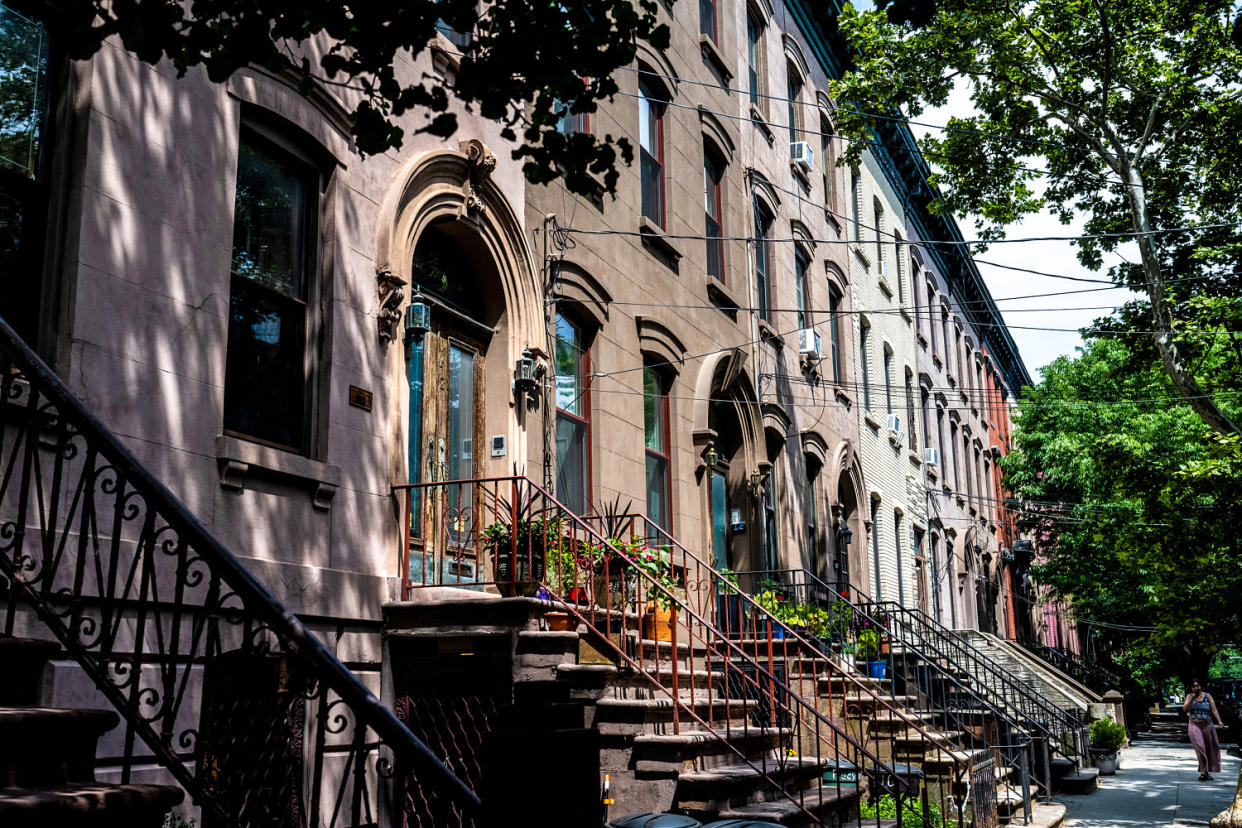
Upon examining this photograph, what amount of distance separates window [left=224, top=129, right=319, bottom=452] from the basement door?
55.8 inches

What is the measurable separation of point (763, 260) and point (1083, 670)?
65.2 feet

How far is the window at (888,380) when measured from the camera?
83.5 ft

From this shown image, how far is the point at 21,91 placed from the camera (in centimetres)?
634

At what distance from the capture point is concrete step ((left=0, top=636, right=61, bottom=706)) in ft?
16.2

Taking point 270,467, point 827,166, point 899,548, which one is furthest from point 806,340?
point 270,467

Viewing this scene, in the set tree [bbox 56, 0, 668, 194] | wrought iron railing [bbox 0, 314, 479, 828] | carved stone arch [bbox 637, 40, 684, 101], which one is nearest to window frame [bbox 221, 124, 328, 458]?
wrought iron railing [bbox 0, 314, 479, 828]

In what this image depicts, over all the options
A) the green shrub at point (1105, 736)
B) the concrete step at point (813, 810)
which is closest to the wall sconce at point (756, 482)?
the concrete step at point (813, 810)

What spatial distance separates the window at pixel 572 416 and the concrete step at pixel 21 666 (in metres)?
6.87

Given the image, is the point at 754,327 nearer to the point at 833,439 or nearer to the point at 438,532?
the point at 833,439

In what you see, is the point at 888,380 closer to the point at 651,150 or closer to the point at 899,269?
the point at 899,269

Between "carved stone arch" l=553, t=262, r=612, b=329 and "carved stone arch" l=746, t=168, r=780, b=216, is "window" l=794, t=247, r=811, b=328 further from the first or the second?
"carved stone arch" l=553, t=262, r=612, b=329

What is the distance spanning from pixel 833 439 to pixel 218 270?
49.7 feet

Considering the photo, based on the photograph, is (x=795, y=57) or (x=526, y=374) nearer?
(x=526, y=374)

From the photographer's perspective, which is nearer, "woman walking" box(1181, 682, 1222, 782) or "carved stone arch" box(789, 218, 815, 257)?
"woman walking" box(1181, 682, 1222, 782)
